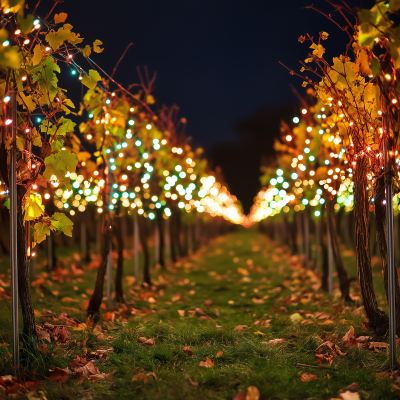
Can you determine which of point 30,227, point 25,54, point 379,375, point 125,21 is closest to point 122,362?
point 30,227

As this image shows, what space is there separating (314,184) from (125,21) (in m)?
5.07

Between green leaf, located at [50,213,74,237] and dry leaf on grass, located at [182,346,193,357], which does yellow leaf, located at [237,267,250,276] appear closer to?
dry leaf on grass, located at [182,346,193,357]

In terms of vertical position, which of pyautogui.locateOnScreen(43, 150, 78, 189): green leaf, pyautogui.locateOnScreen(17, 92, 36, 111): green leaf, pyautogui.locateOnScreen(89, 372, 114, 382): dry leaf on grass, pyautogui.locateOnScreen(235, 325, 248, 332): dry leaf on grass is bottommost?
pyautogui.locateOnScreen(235, 325, 248, 332): dry leaf on grass

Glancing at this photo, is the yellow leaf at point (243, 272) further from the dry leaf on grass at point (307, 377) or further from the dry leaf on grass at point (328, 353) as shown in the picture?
the dry leaf on grass at point (307, 377)

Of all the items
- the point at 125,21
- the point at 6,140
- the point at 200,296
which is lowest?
the point at 200,296

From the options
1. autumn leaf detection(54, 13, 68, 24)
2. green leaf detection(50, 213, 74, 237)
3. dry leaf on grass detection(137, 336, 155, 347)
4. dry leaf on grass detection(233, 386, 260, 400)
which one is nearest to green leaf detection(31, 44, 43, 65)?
autumn leaf detection(54, 13, 68, 24)

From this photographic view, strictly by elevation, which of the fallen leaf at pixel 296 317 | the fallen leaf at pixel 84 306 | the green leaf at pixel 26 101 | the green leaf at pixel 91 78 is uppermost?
the green leaf at pixel 91 78

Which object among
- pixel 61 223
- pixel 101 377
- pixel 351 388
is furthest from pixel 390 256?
pixel 61 223

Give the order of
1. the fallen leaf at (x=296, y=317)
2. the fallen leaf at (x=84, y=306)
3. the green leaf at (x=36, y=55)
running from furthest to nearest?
the fallen leaf at (x=84, y=306), the fallen leaf at (x=296, y=317), the green leaf at (x=36, y=55)

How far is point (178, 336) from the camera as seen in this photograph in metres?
5.27

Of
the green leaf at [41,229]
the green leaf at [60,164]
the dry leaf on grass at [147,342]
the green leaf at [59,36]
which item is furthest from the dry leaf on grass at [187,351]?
the green leaf at [59,36]

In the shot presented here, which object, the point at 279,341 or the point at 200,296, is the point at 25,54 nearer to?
the point at 279,341

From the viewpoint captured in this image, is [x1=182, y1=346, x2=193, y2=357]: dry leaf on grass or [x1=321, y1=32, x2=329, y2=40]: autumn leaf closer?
[x1=182, y1=346, x2=193, y2=357]: dry leaf on grass

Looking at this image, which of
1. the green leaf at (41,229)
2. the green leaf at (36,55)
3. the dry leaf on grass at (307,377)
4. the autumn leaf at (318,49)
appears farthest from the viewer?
the autumn leaf at (318,49)
